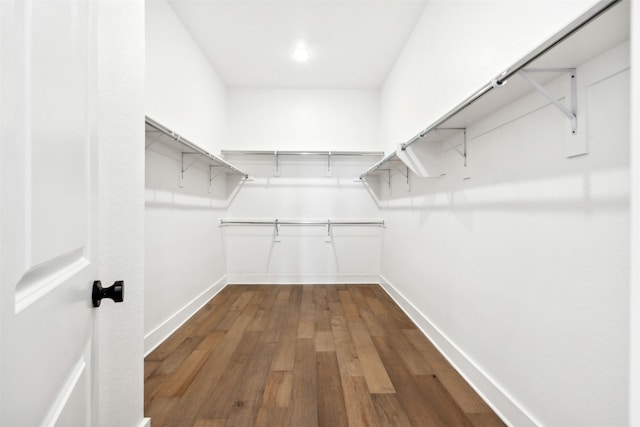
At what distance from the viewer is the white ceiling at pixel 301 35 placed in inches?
81.6

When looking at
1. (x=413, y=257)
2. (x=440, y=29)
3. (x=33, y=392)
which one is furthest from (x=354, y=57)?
(x=33, y=392)

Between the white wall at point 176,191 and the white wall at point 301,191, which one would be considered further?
the white wall at point 301,191

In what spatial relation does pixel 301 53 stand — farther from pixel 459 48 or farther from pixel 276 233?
pixel 276 233

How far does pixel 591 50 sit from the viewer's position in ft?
2.58

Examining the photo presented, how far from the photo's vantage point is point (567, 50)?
0.77 metres

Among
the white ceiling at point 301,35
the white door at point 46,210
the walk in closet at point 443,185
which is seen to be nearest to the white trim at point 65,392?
the white door at point 46,210

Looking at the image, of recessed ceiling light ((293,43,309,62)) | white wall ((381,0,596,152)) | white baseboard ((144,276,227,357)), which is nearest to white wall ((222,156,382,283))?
white baseboard ((144,276,227,357))

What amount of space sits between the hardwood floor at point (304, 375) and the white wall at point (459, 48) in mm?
1472

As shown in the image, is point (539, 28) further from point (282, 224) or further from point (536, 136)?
point (282, 224)

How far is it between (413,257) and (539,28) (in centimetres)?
169

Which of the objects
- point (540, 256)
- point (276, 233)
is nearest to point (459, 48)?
point (540, 256)

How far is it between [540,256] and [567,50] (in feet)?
2.29

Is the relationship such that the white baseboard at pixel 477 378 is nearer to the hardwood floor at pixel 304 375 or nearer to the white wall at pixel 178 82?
the hardwood floor at pixel 304 375

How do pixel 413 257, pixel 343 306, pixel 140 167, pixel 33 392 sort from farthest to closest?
pixel 343 306, pixel 413 257, pixel 140 167, pixel 33 392
